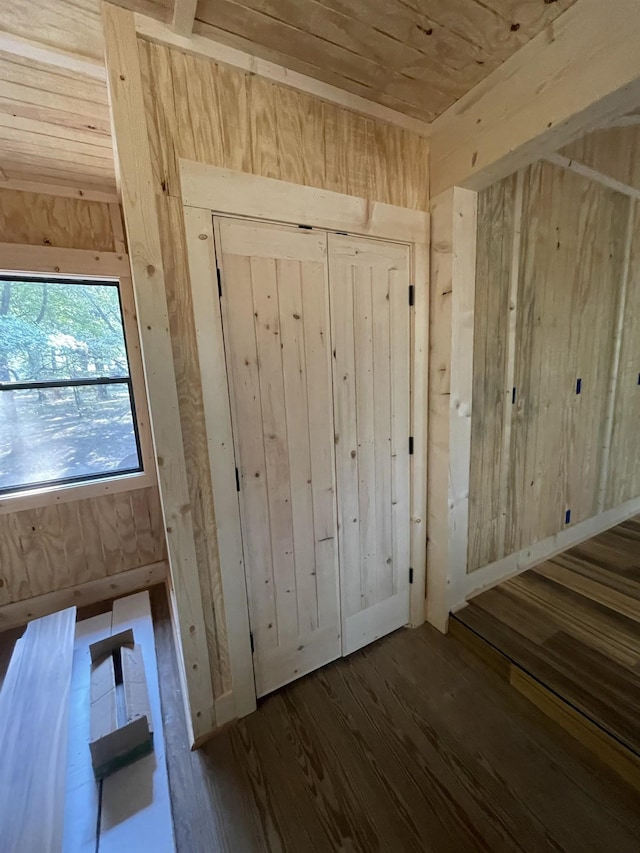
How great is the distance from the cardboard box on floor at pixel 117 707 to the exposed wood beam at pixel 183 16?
2527 mm

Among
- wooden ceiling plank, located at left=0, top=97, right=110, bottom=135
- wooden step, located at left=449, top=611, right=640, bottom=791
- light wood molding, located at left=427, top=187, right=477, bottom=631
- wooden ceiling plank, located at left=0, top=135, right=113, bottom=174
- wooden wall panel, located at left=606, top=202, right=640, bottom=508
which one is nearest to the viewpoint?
wooden step, located at left=449, top=611, right=640, bottom=791

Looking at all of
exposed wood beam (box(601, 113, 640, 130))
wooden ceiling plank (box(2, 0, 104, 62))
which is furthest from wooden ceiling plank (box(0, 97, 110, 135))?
exposed wood beam (box(601, 113, 640, 130))

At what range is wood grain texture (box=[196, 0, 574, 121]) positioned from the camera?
106 cm

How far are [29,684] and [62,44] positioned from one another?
8.70 feet

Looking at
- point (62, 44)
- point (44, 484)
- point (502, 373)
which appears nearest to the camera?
point (62, 44)

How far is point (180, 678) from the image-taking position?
1.72 metres

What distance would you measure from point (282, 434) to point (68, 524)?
6.17 ft

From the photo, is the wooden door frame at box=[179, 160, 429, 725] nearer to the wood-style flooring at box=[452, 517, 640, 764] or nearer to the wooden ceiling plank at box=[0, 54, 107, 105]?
the wooden ceiling plank at box=[0, 54, 107, 105]

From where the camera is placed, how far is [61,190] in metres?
2.10

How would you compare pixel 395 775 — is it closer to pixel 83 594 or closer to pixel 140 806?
pixel 140 806

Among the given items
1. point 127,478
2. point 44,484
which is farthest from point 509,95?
point 44,484

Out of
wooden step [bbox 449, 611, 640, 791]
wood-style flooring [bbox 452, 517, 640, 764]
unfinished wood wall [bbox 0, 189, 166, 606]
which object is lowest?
wooden step [bbox 449, 611, 640, 791]

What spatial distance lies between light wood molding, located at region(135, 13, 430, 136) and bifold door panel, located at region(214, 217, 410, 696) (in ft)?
1.67

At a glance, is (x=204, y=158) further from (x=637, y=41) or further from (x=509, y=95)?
(x=637, y=41)
